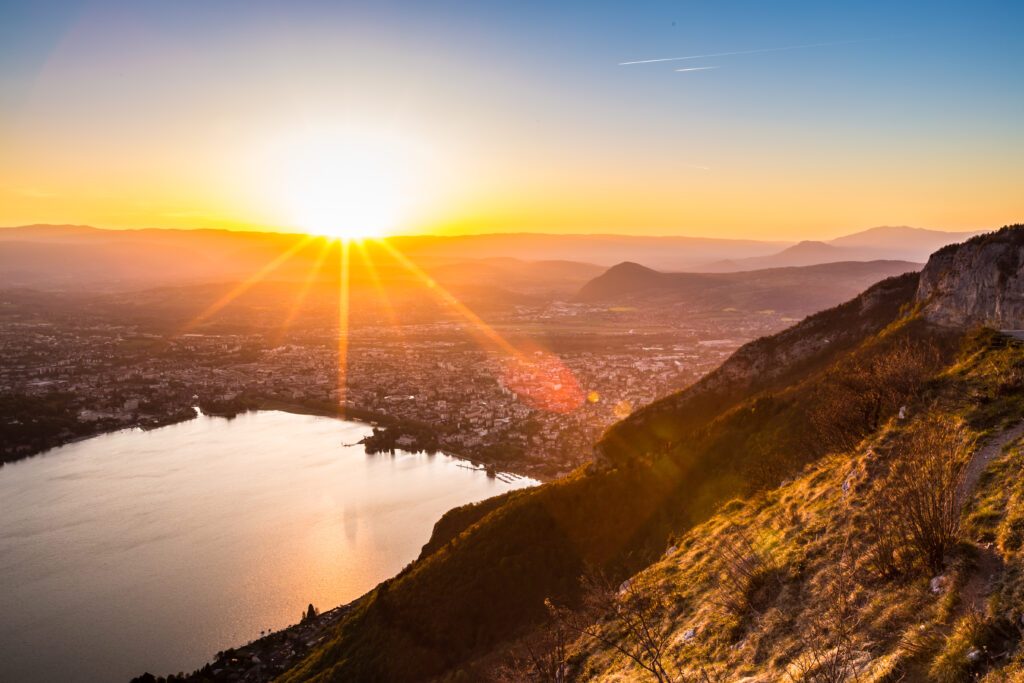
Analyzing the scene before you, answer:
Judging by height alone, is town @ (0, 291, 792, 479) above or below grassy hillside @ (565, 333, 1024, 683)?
A: below

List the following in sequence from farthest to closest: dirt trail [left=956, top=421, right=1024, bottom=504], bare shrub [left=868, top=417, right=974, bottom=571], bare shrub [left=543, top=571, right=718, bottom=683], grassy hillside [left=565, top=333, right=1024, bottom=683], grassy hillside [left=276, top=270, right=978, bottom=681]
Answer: grassy hillside [left=276, top=270, right=978, bottom=681] → bare shrub [left=543, top=571, right=718, bottom=683] → dirt trail [left=956, top=421, right=1024, bottom=504] → bare shrub [left=868, top=417, right=974, bottom=571] → grassy hillside [left=565, top=333, right=1024, bottom=683]

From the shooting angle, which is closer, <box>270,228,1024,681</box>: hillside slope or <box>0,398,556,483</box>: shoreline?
<box>270,228,1024,681</box>: hillside slope

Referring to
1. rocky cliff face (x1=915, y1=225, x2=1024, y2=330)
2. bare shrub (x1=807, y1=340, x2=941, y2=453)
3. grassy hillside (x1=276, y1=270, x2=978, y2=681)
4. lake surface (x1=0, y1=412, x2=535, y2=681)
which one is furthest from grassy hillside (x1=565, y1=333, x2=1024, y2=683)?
lake surface (x1=0, y1=412, x2=535, y2=681)

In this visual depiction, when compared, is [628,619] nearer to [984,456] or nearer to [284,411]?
[984,456]

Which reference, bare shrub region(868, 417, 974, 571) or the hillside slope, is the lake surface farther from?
bare shrub region(868, 417, 974, 571)

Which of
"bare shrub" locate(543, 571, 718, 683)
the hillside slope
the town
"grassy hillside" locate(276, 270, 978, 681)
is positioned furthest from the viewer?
the town

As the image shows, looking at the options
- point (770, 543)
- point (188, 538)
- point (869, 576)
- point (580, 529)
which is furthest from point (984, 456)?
point (188, 538)

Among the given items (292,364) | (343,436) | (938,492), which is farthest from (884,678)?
(292,364)

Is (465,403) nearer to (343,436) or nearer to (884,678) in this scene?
(343,436)
